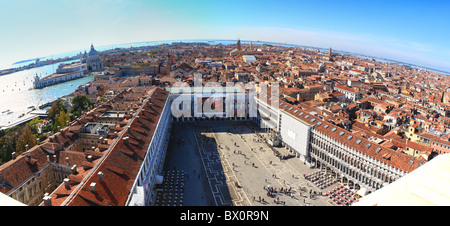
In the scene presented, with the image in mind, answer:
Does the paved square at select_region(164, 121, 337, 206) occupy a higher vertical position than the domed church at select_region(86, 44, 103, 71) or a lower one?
lower

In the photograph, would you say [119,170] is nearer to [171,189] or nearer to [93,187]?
[93,187]

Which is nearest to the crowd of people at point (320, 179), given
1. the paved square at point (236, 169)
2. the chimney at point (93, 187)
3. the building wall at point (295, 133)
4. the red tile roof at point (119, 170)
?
the paved square at point (236, 169)

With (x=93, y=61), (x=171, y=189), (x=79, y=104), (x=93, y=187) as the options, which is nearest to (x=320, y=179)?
(x=171, y=189)

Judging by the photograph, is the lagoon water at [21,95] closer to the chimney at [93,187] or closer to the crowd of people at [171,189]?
the crowd of people at [171,189]

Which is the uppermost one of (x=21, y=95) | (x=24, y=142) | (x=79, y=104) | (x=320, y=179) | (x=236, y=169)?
(x=79, y=104)

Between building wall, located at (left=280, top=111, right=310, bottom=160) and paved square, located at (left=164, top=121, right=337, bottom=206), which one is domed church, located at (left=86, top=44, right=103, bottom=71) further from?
building wall, located at (left=280, top=111, right=310, bottom=160)

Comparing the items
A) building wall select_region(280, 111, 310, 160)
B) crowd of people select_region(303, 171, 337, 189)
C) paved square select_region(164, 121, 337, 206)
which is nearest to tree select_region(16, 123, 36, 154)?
paved square select_region(164, 121, 337, 206)
